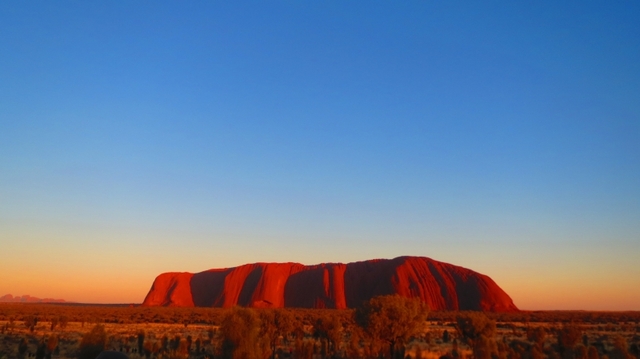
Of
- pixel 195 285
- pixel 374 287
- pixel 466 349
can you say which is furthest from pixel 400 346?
pixel 195 285

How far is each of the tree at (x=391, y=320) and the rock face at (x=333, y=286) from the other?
75792 millimetres

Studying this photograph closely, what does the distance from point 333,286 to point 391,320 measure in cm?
8716

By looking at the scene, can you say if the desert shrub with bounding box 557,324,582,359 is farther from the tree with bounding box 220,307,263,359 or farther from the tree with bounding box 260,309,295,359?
the tree with bounding box 220,307,263,359

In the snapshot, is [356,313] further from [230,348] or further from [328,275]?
[328,275]

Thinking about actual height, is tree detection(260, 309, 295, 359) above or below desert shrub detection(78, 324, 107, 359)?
above

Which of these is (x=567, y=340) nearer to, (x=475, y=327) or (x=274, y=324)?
(x=475, y=327)

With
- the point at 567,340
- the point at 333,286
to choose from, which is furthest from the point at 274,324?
the point at 333,286

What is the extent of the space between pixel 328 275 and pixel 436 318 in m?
47.2

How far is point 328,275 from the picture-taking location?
376 ft

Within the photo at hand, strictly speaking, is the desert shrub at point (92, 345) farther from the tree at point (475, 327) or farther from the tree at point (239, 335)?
the tree at point (475, 327)

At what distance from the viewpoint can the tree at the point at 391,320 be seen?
2464 centimetres

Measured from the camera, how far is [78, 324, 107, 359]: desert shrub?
71.8 feet

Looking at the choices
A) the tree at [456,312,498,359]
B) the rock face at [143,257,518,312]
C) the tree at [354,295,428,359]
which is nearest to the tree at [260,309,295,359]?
the tree at [354,295,428,359]

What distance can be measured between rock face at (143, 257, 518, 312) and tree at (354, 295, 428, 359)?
75.8m
